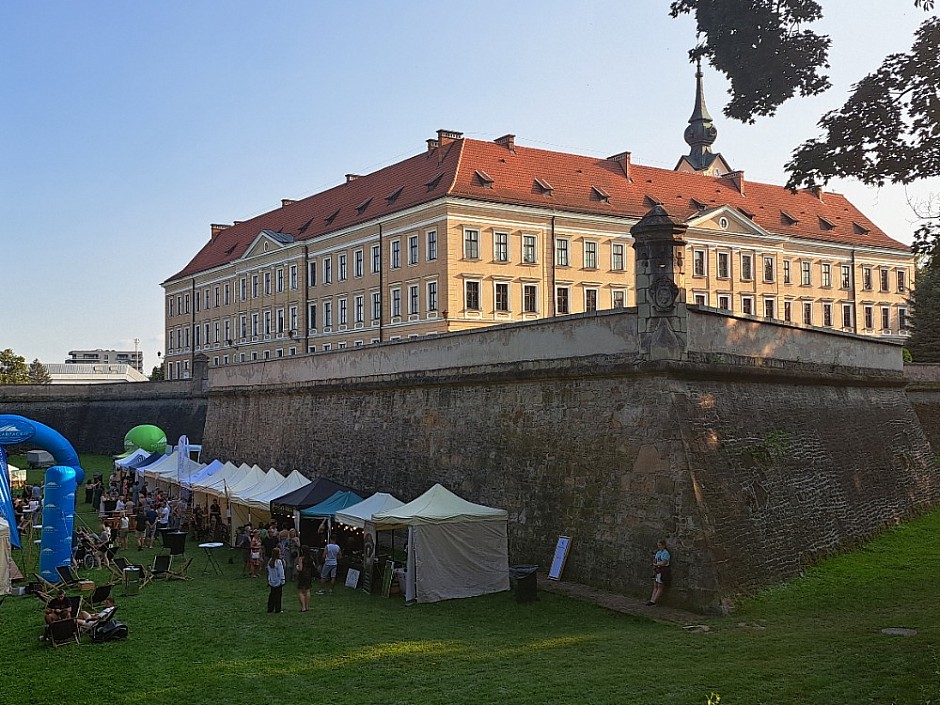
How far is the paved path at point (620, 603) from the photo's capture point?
1466 centimetres

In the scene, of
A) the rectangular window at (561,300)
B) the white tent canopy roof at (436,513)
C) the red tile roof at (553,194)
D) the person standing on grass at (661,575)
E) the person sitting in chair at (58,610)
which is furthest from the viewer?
the rectangular window at (561,300)

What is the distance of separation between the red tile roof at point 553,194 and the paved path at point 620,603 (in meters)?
31.4

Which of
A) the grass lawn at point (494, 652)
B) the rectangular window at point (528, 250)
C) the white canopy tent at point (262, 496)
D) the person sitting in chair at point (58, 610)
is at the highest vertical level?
the rectangular window at point (528, 250)

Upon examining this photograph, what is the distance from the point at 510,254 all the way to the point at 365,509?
97.9 ft

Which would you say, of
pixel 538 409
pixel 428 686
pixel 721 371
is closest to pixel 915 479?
pixel 721 371

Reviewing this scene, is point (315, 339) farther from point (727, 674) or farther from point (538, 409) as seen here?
point (727, 674)

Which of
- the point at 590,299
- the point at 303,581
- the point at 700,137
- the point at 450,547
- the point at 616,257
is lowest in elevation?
the point at 303,581

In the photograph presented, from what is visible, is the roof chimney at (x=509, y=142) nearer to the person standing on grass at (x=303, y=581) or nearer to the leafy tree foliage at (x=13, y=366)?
the person standing on grass at (x=303, y=581)

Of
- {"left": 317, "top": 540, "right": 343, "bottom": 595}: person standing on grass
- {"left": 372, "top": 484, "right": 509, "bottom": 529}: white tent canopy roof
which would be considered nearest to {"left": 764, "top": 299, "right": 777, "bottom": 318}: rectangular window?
{"left": 372, "top": 484, "right": 509, "bottom": 529}: white tent canopy roof

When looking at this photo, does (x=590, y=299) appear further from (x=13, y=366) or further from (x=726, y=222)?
(x=13, y=366)

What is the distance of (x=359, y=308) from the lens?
175 ft

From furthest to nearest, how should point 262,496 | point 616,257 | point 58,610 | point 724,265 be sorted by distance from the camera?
1. point 724,265
2. point 616,257
3. point 262,496
4. point 58,610

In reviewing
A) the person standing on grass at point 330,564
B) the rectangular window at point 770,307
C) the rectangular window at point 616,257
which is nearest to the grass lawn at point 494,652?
the person standing on grass at point 330,564

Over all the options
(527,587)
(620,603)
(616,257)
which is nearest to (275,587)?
(527,587)
